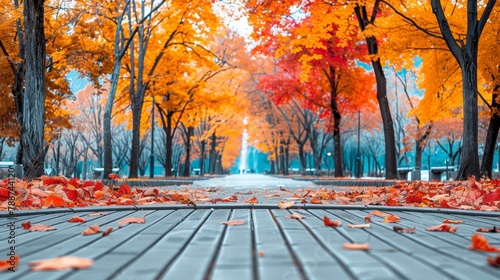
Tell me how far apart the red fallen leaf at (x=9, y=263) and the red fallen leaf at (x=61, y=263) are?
0.08m

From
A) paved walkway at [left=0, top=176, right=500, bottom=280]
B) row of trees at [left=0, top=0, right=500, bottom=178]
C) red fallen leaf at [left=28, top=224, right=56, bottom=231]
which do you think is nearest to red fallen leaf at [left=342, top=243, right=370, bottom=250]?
paved walkway at [left=0, top=176, right=500, bottom=280]

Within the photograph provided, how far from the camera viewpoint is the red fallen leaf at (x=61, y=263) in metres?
2.16

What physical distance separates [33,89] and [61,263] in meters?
7.96

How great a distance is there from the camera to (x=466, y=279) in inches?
78.5

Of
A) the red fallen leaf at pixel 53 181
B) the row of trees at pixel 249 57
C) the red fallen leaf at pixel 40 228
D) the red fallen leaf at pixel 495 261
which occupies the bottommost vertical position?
the red fallen leaf at pixel 495 261

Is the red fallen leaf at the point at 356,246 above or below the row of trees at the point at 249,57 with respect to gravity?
below

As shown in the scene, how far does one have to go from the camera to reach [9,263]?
230cm

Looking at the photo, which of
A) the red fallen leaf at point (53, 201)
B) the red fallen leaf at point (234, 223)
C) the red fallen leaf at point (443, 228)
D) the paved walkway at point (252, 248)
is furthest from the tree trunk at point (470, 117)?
the red fallen leaf at point (53, 201)

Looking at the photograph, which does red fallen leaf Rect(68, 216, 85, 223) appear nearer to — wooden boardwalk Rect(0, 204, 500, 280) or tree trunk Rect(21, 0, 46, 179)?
wooden boardwalk Rect(0, 204, 500, 280)

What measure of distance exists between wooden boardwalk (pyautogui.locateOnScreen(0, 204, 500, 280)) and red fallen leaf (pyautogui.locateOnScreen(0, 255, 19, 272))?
37 mm

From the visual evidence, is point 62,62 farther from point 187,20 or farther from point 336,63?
point 336,63

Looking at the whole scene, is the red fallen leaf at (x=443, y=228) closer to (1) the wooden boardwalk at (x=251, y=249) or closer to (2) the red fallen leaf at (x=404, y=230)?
(1) the wooden boardwalk at (x=251, y=249)

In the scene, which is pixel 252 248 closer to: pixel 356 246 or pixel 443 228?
pixel 356 246

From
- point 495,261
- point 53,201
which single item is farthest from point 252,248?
point 53,201
